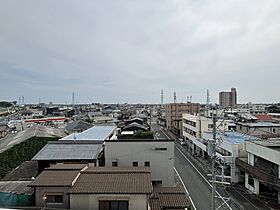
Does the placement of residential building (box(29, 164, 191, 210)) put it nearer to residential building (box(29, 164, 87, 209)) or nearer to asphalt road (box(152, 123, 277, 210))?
residential building (box(29, 164, 87, 209))

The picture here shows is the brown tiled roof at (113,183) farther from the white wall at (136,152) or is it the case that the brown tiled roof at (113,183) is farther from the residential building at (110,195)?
the white wall at (136,152)

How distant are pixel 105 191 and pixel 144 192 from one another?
3.80ft

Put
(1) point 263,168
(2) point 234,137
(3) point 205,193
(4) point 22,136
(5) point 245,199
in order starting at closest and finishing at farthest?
1. (5) point 245,199
2. (1) point 263,168
3. (3) point 205,193
4. (2) point 234,137
5. (4) point 22,136

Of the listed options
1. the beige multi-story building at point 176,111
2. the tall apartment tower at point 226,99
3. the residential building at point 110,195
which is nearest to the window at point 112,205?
the residential building at point 110,195

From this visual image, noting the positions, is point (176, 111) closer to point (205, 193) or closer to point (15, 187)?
point (205, 193)

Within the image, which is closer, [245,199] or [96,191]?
[96,191]

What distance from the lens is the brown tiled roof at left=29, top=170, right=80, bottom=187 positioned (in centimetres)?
928

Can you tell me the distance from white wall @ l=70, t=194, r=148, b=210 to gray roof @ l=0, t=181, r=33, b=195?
278 cm

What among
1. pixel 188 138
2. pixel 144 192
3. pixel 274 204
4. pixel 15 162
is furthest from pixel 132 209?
pixel 188 138

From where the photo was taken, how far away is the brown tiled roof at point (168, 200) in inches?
414

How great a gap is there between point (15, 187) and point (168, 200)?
19.9 feet

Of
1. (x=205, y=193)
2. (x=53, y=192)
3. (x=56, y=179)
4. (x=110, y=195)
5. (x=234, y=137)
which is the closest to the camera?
(x=110, y=195)

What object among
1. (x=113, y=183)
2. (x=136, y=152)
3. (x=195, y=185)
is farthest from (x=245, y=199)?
(x=113, y=183)

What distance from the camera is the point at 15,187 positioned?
11.7m
